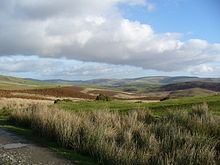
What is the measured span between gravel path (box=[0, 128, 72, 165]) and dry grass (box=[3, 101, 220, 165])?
1.21m

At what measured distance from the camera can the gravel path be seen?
45.7 ft

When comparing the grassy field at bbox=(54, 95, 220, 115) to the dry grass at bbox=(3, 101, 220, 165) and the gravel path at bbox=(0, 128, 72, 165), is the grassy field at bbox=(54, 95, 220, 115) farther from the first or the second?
the gravel path at bbox=(0, 128, 72, 165)

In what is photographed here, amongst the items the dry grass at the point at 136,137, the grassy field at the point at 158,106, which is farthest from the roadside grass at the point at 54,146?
the grassy field at the point at 158,106

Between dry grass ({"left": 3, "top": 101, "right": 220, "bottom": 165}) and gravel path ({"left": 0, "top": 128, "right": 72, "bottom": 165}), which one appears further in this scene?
gravel path ({"left": 0, "top": 128, "right": 72, "bottom": 165})

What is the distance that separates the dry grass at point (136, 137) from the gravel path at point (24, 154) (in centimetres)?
121

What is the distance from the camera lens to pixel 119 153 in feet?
43.0

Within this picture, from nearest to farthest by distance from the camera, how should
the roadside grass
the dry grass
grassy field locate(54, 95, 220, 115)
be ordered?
the dry grass → the roadside grass → grassy field locate(54, 95, 220, 115)

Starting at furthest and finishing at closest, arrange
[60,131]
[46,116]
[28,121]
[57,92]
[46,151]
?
[57,92] < [28,121] < [46,116] < [60,131] < [46,151]

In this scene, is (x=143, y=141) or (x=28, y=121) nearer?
(x=143, y=141)

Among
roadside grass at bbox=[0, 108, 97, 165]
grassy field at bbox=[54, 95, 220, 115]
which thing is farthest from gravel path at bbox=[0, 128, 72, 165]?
grassy field at bbox=[54, 95, 220, 115]

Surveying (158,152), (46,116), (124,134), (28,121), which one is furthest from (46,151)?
(28,121)

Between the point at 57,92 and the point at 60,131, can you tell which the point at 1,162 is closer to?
the point at 60,131

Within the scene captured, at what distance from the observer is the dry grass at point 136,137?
1270 centimetres

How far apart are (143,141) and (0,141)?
22.6 feet
